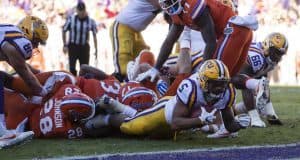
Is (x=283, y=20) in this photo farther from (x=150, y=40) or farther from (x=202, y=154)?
(x=202, y=154)

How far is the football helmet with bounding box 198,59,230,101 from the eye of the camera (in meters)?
4.84

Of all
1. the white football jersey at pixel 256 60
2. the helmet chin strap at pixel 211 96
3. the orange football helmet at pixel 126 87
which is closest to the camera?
the helmet chin strap at pixel 211 96

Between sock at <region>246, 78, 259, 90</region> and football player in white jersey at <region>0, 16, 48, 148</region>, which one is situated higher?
football player in white jersey at <region>0, 16, 48, 148</region>

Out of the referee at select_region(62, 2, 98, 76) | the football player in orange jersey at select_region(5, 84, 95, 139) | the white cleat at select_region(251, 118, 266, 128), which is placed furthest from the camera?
the referee at select_region(62, 2, 98, 76)

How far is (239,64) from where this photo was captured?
599 centimetres

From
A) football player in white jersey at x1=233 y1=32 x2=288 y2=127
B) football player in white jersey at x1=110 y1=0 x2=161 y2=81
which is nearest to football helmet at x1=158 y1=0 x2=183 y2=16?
football player in white jersey at x1=233 y1=32 x2=288 y2=127

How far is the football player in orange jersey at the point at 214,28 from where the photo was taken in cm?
556

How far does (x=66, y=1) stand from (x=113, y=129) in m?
10.8

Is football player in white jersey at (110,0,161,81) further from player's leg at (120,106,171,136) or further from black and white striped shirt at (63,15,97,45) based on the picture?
black and white striped shirt at (63,15,97,45)

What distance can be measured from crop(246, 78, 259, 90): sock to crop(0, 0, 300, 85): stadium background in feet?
27.3

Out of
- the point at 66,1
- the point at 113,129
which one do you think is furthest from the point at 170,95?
the point at 66,1

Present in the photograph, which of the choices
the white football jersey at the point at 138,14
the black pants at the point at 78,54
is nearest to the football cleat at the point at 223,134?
the white football jersey at the point at 138,14

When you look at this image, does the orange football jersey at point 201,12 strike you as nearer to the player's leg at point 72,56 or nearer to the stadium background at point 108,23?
the player's leg at point 72,56

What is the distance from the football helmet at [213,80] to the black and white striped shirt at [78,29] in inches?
286
